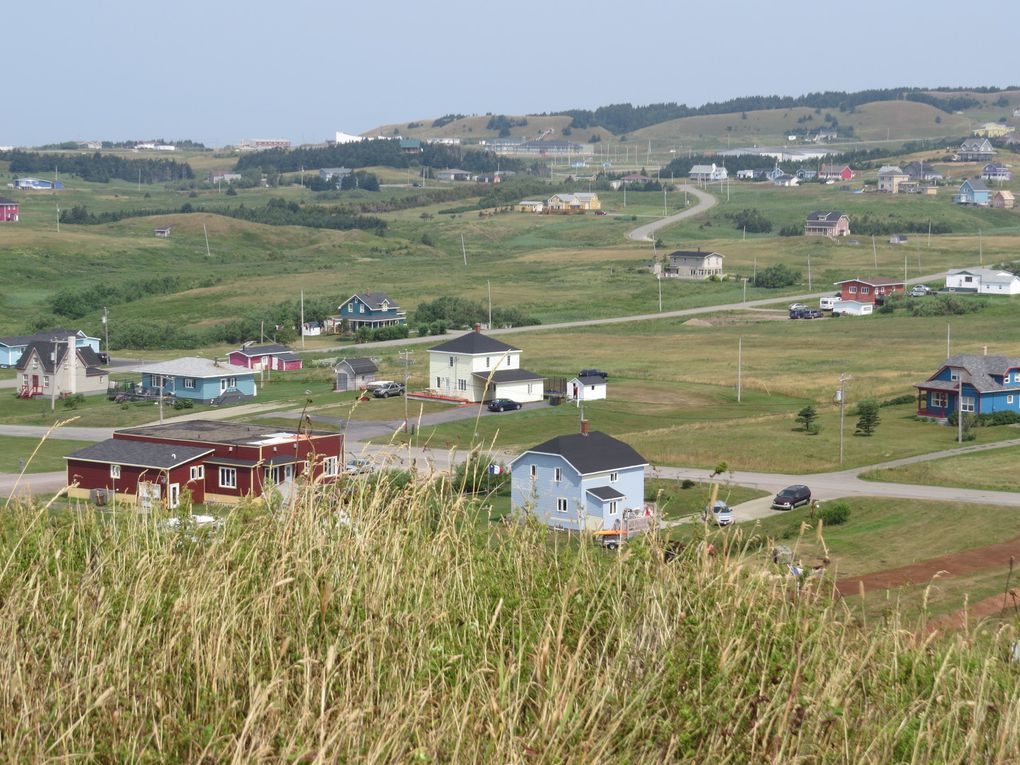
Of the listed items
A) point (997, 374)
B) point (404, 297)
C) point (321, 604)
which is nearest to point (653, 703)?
point (321, 604)

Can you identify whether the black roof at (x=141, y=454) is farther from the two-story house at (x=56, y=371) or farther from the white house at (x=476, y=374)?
the two-story house at (x=56, y=371)

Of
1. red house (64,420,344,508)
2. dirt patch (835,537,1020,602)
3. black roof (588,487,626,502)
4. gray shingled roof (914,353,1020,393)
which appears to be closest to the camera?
dirt patch (835,537,1020,602)

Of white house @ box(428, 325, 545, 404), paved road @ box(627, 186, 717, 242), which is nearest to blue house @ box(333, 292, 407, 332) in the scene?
white house @ box(428, 325, 545, 404)

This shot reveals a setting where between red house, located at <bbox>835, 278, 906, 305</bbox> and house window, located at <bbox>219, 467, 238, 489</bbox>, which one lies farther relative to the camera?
red house, located at <bbox>835, 278, 906, 305</bbox>

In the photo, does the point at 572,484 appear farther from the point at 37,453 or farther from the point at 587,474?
the point at 37,453

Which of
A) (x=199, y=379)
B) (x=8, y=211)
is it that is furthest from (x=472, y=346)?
(x=8, y=211)

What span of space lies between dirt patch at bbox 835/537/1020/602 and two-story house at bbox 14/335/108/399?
135ft

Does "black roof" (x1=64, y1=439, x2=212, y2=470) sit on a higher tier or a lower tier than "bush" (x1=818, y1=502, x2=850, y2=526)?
higher

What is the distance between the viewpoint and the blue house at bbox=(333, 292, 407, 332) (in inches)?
3214

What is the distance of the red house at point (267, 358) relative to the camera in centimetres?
6366

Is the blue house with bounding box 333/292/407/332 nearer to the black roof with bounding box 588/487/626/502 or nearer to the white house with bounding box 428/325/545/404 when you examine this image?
the white house with bounding box 428/325/545/404

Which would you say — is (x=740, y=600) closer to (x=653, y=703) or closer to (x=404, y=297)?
(x=653, y=703)

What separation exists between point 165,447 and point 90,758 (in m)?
32.1

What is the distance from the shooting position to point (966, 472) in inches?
1494
